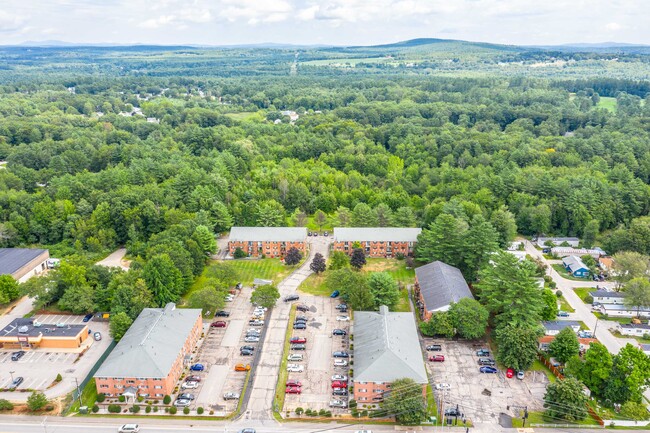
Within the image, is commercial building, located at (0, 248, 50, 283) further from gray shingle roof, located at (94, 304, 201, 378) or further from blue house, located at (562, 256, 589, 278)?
blue house, located at (562, 256, 589, 278)

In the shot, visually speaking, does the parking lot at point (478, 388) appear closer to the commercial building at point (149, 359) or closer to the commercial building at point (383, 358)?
the commercial building at point (383, 358)

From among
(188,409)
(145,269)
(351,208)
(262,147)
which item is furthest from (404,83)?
(188,409)

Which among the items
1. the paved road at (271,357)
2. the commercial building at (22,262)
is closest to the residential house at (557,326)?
the paved road at (271,357)

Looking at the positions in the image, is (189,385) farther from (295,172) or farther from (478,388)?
(295,172)

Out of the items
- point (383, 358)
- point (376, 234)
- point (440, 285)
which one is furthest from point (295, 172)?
point (383, 358)

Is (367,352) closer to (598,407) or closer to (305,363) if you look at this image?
(305,363)

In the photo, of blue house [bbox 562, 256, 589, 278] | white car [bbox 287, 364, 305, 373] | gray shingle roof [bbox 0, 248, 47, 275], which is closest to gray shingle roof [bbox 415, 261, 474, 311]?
white car [bbox 287, 364, 305, 373]

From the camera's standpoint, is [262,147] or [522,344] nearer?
[522,344]
